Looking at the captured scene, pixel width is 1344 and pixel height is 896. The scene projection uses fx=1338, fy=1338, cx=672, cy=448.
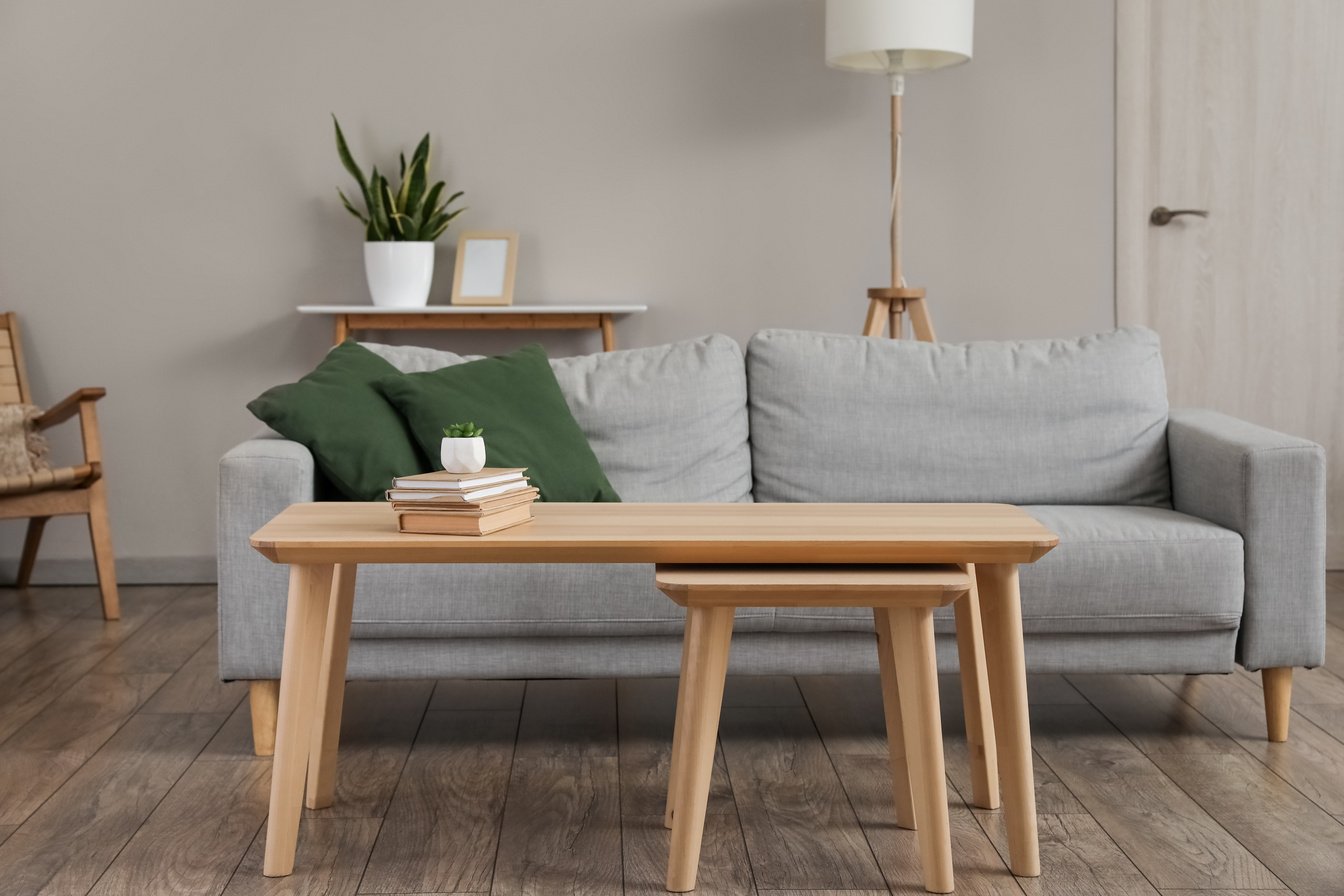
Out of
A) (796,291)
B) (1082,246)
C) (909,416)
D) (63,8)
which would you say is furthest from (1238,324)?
(63,8)

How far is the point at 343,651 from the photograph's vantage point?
217 centimetres

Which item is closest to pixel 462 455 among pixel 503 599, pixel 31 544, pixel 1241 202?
pixel 503 599

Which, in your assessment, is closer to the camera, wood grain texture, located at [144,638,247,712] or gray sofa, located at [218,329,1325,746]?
gray sofa, located at [218,329,1325,746]

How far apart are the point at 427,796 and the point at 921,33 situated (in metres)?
2.36

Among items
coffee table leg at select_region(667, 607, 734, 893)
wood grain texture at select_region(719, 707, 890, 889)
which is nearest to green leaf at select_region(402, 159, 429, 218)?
wood grain texture at select_region(719, 707, 890, 889)

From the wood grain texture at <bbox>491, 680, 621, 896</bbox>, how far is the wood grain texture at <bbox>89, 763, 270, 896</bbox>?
41cm

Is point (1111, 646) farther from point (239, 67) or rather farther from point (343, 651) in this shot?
point (239, 67)

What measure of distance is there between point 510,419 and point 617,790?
2.62 ft

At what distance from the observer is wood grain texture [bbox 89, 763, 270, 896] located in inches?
76.0

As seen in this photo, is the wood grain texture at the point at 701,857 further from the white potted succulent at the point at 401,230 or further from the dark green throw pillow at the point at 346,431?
the white potted succulent at the point at 401,230

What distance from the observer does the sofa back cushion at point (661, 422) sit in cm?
296

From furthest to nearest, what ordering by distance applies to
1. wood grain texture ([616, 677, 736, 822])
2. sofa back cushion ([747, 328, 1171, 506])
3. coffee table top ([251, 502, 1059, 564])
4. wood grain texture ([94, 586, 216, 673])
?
wood grain texture ([94, 586, 216, 673]) → sofa back cushion ([747, 328, 1171, 506]) → wood grain texture ([616, 677, 736, 822]) → coffee table top ([251, 502, 1059, 564])

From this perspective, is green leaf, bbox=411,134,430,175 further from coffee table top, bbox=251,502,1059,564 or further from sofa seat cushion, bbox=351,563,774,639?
coffee table top, bbox=251,502,1059,564

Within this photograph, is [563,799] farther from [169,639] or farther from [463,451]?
[169,639]
